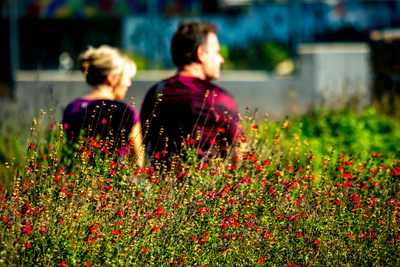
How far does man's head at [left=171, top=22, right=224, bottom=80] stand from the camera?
400cm

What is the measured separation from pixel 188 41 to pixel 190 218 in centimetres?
140

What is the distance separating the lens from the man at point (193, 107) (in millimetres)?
3727

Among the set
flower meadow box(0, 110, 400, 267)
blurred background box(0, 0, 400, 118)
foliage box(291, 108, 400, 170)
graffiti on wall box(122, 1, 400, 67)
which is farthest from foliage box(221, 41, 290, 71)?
flower meadow box(0, 110, 400, 267)

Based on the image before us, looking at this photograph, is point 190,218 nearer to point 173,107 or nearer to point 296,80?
point 173,107

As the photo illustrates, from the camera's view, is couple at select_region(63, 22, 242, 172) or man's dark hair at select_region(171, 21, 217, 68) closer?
couple at select_region(63, 22, 242, 172)

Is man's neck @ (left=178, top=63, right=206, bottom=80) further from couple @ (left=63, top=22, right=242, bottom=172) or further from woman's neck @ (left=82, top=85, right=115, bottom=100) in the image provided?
woman's neck @ (left=82, top=85, right=115, bottom=100)

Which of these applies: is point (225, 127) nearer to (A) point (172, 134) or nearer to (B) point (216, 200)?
(A) point (172, 134)

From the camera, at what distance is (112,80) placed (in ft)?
13.8

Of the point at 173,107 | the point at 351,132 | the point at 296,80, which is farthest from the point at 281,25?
the point at 173,107

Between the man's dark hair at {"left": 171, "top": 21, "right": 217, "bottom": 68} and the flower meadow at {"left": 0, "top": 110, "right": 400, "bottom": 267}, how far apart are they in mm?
770

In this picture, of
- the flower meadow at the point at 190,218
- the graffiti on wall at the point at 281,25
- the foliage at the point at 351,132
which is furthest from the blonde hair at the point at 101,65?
the graffiti on wall at the point at 281,25

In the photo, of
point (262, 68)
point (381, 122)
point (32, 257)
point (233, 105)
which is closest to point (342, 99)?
point (381, 122)

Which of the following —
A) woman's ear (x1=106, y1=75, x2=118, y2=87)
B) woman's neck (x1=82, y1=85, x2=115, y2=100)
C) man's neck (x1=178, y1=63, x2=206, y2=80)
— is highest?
man's neck (x1=178, y1=63, x2=206, y2=80)

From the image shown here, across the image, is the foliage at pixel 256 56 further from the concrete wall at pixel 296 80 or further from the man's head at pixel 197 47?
the man's head at pixel 197 47
